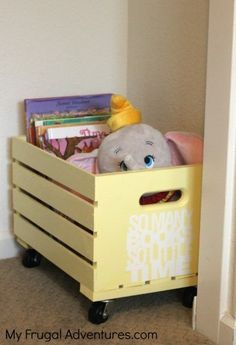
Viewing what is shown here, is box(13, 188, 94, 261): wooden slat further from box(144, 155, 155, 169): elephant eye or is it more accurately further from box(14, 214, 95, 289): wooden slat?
box(144, 155, 155, 169): elephant eye

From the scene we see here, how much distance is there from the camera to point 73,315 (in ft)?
5.31

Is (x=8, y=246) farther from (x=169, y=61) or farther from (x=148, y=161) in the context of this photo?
(x=169, y=61)

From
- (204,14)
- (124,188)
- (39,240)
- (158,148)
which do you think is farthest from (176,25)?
(39,240)

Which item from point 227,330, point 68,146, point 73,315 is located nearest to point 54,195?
point 68,146

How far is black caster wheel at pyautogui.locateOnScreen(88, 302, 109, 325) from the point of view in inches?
61.6

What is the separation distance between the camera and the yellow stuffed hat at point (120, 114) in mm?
1714

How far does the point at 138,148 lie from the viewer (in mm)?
1602

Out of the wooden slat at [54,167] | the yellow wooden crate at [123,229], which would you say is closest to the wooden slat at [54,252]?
the yellow wooden crate at [123,229]

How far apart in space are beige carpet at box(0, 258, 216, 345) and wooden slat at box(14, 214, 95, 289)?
9 cm

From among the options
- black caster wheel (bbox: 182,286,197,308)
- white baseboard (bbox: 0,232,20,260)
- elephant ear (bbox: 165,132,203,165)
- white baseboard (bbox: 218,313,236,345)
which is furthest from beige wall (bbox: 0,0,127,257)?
white baseboard (bbox: 218,313,236,345)

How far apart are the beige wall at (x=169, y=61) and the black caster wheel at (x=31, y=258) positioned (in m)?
0.51

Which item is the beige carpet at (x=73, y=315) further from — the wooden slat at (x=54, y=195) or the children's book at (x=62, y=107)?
the children's book at (x=62, y=107)

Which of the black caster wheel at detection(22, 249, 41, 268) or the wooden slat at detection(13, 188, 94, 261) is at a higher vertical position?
the wooden slat at detection(13, 188, 94, 261)

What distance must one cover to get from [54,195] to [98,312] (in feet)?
1.05
